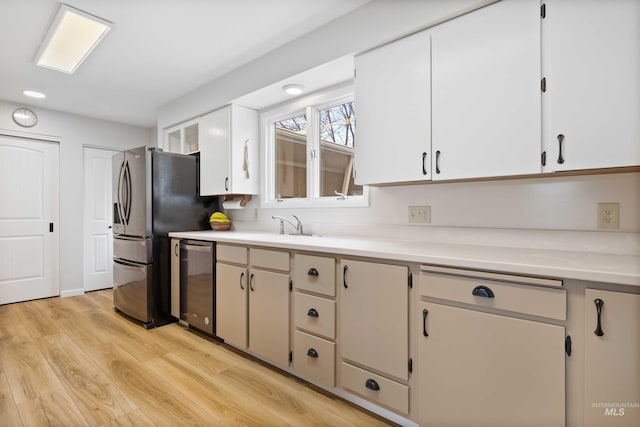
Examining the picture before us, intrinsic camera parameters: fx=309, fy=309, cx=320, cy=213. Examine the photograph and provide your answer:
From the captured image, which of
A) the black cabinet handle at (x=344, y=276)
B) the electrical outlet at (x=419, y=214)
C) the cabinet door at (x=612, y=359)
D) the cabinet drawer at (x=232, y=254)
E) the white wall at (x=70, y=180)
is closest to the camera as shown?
Result: the cabinet door at (x=612, y=359)

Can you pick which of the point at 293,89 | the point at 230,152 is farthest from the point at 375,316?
the point at 230,152

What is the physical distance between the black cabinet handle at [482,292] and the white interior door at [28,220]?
16.2 feet

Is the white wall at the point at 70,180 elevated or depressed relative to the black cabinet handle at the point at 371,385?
elevated

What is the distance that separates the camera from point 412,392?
1.48 meters

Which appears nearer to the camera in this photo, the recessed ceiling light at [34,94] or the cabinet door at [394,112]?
the cabinet door at [394,112]

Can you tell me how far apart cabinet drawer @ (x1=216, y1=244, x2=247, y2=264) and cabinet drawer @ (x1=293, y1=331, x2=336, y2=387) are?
69 centimetres

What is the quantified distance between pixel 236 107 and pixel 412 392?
2.74 metres

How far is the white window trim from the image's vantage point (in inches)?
99.9

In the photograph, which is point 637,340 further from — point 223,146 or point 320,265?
point 223,146

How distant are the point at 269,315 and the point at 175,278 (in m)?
1.33

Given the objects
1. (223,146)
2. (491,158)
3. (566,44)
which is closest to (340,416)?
(491,158)

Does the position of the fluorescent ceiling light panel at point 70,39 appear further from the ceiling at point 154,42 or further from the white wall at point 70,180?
the white wall at point 70,180

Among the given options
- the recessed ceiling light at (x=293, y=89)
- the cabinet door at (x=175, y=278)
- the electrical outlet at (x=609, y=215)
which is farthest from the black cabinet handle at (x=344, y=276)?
the cabinet door at (x=175, y=278)

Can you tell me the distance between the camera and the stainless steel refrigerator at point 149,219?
9.59ft
